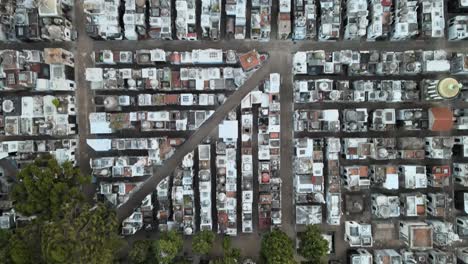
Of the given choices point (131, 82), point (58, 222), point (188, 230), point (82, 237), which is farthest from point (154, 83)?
point (82, 237)

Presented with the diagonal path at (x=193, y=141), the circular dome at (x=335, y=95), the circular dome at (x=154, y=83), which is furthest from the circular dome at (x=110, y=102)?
the circular dome at (x=335, y=95)

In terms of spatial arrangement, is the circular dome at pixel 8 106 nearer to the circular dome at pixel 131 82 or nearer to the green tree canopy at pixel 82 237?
the circular dome at pixel 131 82

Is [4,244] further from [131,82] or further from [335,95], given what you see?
[335,95]

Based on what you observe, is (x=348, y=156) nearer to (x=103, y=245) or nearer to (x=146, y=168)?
(x=146, y=168)

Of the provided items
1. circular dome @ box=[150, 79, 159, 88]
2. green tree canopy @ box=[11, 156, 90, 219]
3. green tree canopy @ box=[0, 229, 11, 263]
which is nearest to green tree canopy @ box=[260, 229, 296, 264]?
green tree canopy @ box=[11, 156, 90, 219]

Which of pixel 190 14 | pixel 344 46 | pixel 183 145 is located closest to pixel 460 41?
pixel 344 46
